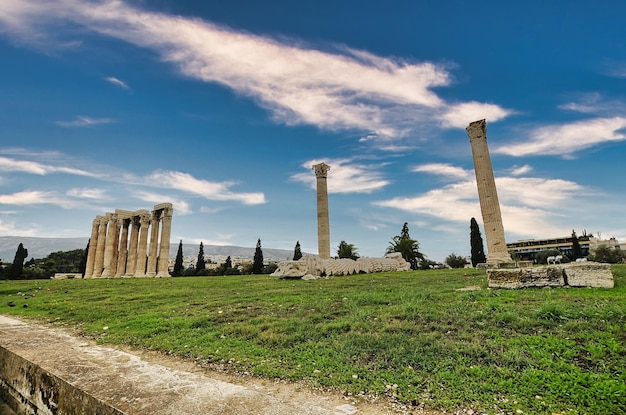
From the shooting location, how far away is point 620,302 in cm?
675

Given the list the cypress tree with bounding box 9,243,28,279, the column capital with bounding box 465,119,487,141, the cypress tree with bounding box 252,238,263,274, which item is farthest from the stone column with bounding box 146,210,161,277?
the column capital with bounding box 465,119,487,141

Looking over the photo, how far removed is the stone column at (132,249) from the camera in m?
36.1

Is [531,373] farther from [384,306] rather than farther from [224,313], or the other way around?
[224,313]

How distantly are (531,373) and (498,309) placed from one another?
3.06 m

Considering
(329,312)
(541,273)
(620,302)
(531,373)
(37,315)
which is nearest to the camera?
(531,373)

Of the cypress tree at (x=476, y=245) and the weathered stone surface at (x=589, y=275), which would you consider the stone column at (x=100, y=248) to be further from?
the cypress tree at (x=476, y=245)

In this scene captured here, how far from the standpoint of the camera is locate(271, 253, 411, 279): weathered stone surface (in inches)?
881

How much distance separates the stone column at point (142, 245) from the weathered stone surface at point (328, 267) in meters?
18.6

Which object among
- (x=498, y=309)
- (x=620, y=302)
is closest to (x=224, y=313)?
(x=498, y=309)

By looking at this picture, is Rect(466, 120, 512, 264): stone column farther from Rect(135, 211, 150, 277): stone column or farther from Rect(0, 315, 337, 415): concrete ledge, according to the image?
Rect(135, 211, 150, 277): stone column

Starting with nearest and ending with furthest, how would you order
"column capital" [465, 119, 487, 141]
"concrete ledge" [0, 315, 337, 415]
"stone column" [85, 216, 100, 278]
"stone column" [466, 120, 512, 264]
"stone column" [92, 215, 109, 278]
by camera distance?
"concrete ledge" [0, 315, 337, 415] → "stone column" [466, 120, 512, 264] → "column capital" [465, 119, 487, 141] → "stone column" [92, 215, 109, 278] → "stone column" [85, 216, 100, 278]

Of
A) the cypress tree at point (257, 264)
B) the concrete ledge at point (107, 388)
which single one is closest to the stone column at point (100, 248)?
the cypress tree at point (257, 264)

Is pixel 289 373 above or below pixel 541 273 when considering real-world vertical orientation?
below

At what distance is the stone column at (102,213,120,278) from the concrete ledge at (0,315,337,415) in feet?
115
